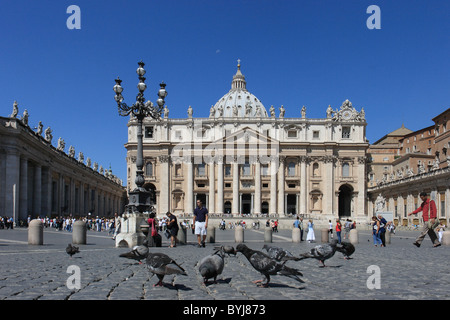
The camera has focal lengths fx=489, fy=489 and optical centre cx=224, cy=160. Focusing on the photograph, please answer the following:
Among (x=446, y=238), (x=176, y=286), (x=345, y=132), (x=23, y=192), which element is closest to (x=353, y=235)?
(x=446, y=238)

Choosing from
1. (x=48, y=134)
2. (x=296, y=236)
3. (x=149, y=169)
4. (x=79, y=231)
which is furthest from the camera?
(x=149, y=169)

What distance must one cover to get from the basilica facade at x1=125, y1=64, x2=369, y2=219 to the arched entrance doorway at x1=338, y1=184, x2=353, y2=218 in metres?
1.38

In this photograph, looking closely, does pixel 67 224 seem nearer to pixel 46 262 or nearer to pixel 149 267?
pixel 46 262

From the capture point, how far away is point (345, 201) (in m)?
79.4

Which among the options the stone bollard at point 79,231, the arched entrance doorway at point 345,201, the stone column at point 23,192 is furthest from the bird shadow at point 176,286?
the arched entrance doorway at point 345,201

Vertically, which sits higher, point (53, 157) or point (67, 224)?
point (53, 157)

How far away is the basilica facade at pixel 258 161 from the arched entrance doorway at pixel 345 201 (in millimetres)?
1381

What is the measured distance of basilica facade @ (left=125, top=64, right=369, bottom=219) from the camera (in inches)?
2918

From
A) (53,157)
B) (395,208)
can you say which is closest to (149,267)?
(53,157)

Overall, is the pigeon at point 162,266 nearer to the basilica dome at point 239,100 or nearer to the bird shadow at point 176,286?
the bird shadow at point 176,286

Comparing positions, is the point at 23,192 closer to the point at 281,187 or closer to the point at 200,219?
the point at 200,219

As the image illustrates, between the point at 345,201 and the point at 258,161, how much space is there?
16.6m

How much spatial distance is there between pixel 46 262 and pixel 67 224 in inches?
1107
